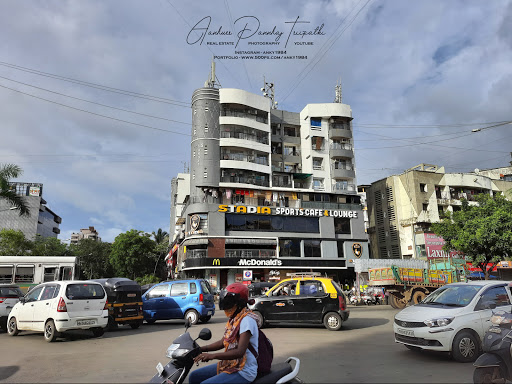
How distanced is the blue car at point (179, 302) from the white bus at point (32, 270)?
9371 millimetres

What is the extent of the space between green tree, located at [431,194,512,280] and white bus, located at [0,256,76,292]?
2490 centimetres

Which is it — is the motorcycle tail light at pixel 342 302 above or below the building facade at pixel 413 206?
below

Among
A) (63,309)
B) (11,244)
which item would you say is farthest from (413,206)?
(11,244)

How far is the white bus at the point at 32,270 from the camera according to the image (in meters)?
20.5

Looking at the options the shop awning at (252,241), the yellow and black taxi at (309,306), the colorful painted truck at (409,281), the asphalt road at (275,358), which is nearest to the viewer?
the asphalt road at (275,358)

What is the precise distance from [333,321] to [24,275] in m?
17.7

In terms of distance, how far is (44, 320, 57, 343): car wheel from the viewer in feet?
33.9

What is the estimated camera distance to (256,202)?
43719mm

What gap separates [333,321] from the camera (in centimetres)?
1242

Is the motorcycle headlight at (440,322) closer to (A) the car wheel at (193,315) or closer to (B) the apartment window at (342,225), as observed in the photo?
(A) the car wheel at (193,315)

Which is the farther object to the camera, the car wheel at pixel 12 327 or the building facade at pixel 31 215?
the building facade at pixel 31 215

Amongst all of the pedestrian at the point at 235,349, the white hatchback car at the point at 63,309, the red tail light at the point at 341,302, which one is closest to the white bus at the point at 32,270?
the white hatchback car at the point at 63,309

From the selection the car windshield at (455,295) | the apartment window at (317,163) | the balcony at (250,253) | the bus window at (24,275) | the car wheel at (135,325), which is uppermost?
the apartment window at (317,163)

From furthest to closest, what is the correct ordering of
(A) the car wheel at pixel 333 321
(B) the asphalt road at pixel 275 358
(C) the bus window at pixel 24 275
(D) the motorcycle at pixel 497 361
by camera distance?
(C) the bus window at pixel 24 275
(A) the car wheel at pixel 333 321
(B) the asphalt road at pixel 275 358
(D) the motorcycle at pixel 497 361
